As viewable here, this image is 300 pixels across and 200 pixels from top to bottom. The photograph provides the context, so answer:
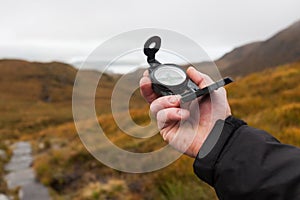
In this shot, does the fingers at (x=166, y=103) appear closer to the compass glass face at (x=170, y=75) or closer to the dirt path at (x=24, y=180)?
the compass glass face at (x=170, y=75)

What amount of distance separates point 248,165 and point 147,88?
0.64 m

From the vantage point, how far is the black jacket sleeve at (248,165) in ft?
5.35

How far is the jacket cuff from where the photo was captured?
71.8 inches

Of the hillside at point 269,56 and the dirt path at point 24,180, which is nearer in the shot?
the dirt path at point 24,180

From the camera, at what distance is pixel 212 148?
73.0 inches

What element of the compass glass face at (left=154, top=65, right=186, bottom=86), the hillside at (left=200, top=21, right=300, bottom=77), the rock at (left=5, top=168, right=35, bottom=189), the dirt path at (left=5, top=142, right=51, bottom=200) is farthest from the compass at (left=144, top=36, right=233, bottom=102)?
the hillside at (left=200, top=21, right=300, bottom=77)

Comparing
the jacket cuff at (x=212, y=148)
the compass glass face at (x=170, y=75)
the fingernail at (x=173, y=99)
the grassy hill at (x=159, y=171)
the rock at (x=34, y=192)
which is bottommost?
the rock at (x=34, y=192)

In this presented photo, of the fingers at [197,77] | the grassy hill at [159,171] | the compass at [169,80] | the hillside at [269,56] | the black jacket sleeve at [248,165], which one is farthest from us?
the hillside at [269,56]

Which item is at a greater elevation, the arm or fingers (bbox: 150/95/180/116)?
fingers (bbox: 150/95/180/116)

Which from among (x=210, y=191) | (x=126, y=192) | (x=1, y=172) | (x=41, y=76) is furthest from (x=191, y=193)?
(x=41, y=76)

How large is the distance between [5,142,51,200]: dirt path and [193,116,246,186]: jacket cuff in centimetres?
767

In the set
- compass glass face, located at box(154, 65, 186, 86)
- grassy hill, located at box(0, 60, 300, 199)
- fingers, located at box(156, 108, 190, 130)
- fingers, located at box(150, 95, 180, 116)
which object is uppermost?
compass glass face, located at box(154, 65, 186, 86)

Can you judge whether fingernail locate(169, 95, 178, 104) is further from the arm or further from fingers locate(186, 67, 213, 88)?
fingers locate(186, 67, 213, 88)

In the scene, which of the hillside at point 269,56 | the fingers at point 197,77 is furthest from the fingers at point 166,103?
the hillside at point 269,56
